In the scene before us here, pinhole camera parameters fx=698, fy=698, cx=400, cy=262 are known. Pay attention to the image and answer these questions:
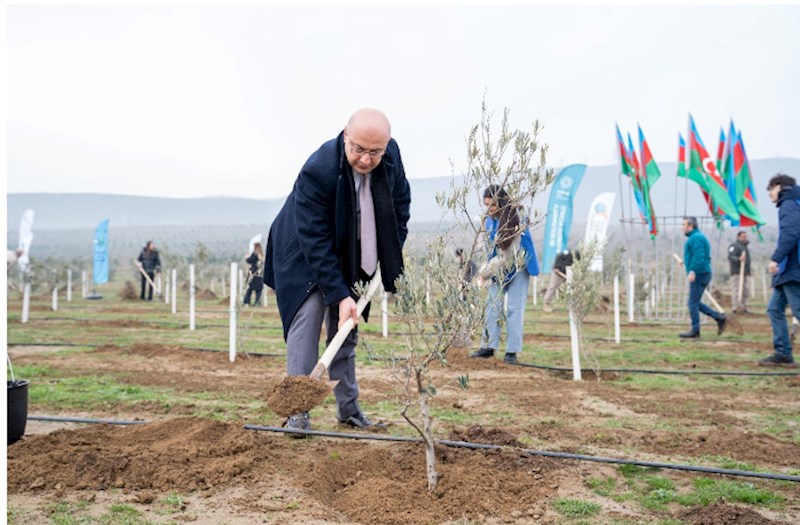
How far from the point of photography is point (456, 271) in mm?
3555

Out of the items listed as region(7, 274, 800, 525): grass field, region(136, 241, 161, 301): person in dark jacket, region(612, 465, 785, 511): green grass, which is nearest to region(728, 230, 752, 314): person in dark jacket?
region(7, 274, 800, 525): grass field

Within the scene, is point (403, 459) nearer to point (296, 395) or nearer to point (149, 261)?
point (296, 395)

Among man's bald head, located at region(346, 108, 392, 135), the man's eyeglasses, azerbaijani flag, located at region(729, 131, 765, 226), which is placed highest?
azerbaijani flag, located at region(729, 131, 765, 226)

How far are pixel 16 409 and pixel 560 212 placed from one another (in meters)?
13.7

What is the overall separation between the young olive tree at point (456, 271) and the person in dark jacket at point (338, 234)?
1.81ft

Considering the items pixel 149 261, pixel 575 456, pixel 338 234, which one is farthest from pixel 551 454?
pixel 149 261

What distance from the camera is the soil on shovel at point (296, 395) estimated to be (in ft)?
12.6

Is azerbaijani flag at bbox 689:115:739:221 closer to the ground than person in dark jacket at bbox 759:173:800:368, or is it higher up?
higher up

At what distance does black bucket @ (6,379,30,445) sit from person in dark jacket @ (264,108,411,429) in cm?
165

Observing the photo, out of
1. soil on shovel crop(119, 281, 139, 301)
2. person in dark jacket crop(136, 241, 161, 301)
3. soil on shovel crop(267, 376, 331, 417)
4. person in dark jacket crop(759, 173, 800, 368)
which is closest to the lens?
soil on shovel crop(267, 376, 331, 417)

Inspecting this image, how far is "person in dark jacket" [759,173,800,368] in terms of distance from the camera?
25.7ft

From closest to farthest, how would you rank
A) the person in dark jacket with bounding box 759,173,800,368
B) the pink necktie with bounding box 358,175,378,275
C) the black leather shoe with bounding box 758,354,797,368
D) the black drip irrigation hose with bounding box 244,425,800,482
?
the black drip irrigation hose with bounding box 244,425,800,482, the pink necktie with bounding box 358,175,378,275, the person in dark jacket with bounding box 759,173,800,368, the black leather shoe with bounding box 758,354,797,368

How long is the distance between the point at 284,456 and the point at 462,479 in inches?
45.9

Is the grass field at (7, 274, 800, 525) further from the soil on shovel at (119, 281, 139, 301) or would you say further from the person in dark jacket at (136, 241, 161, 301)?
the soil on shovel at (119, 281, 139, 301)
